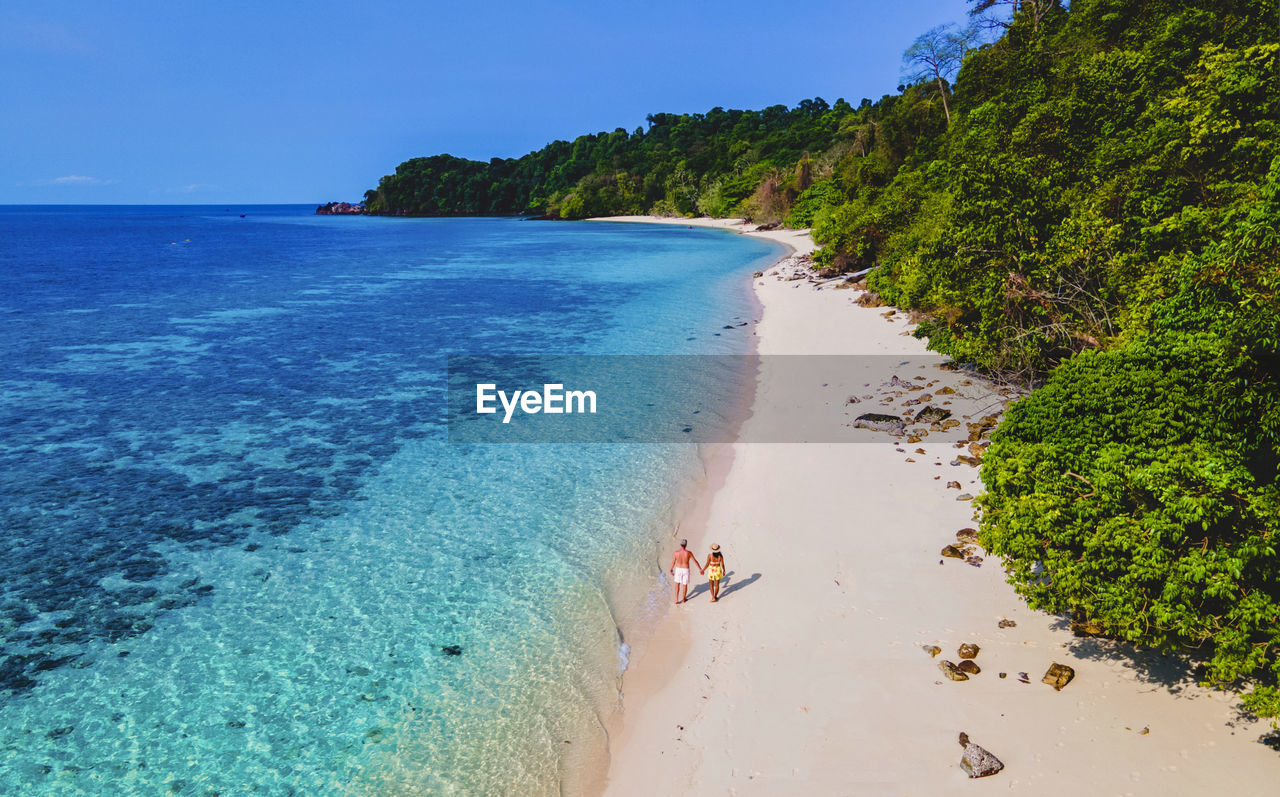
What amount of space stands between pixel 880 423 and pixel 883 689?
43.6 ft

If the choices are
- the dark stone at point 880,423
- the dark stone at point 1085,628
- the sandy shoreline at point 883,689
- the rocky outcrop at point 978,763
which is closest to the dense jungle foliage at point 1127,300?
the dark stone at point 1085,628

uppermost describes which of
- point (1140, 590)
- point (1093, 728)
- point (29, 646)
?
point (1140, 590)

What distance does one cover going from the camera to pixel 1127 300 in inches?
784

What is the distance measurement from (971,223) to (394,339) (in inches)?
1322

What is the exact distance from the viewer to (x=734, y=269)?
237ft

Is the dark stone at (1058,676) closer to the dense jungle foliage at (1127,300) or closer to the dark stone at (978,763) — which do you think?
the dense jungle foliage at (1127,300)

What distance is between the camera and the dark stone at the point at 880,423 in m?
23.1

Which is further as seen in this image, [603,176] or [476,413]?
[603,176]

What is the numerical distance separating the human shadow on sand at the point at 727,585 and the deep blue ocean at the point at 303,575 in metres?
1.06

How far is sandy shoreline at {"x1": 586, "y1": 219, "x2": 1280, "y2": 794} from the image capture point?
9992mm

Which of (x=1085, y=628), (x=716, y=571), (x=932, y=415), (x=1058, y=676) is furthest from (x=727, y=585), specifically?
(x=932, y=415)

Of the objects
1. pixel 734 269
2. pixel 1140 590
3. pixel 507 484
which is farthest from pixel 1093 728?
pixel 734 269

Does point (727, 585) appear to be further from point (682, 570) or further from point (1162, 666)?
point (1162, 666)

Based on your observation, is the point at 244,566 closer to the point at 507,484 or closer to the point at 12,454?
the point at 507,484
